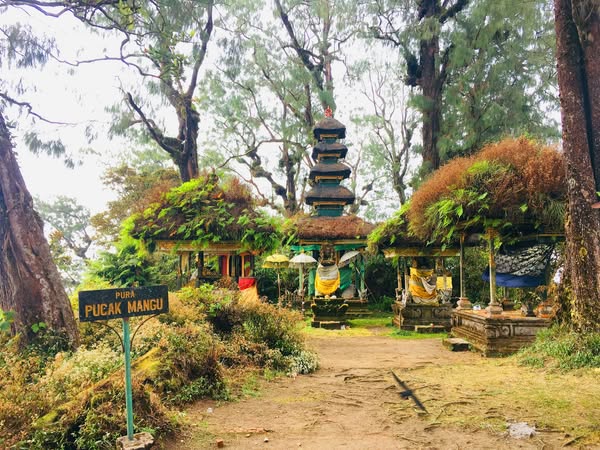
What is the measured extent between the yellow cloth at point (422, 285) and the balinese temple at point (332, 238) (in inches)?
93.4

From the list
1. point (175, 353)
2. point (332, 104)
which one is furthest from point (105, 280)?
point (332, 104)

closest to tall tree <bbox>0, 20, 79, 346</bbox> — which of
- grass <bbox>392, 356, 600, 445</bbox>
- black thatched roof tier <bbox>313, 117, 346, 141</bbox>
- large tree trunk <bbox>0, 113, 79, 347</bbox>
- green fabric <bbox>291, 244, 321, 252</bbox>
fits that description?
large tree trunk <bbox>0, 113, 79, 347</bbox>

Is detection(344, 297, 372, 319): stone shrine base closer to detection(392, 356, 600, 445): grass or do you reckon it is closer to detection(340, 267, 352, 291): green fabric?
detection(340, 267, 352, 291): green fabric

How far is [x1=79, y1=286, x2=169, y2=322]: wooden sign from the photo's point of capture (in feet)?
14.4

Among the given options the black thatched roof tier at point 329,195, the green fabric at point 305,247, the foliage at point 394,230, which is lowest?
the green fabric at point 305,247

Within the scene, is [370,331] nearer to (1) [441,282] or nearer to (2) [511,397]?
(1) [441,282]

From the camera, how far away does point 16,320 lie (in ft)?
23.2

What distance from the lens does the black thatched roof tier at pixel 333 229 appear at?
62.5ft

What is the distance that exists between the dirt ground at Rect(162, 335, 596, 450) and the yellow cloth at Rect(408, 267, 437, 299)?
6.72 meters

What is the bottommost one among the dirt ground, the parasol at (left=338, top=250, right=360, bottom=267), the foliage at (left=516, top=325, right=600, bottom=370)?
the dirt ground

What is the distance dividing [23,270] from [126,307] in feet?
11.9

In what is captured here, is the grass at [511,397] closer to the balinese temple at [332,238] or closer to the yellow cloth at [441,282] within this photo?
the yellow cloth at [441,282]

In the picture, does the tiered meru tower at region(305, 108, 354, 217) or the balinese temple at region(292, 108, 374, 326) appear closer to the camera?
the balinese temple at region(292, 108, 374, 326)

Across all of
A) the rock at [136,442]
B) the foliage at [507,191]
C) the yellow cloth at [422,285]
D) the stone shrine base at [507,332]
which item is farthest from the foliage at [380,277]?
the rock at [136,442]
